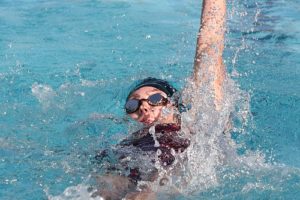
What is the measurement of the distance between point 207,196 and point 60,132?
5.58 feet

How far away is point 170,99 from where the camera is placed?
4176mm

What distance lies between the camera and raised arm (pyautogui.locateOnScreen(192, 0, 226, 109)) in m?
4.17

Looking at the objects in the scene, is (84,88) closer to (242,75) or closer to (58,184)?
(242,75)

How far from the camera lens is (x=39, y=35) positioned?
7.65 metres

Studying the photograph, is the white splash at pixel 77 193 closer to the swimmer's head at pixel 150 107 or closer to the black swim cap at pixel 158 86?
the swimmer's head at pixel 150 107

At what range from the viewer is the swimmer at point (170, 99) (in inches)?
146

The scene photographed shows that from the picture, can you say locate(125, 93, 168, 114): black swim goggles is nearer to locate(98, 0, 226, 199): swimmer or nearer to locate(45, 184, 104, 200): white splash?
locate(98, 0, 226, 199): swimmer

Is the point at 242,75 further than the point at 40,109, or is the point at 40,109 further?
the point at 242,75

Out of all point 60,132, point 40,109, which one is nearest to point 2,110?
point 40,109

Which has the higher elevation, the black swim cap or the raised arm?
the raised arm

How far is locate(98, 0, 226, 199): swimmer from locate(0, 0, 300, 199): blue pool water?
363 mm

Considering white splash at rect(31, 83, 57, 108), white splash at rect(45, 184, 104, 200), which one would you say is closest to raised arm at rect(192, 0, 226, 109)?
white splash at rect(45, 184, 104, 200)

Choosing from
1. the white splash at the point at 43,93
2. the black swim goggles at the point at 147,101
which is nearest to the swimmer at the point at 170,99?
the black swim goggles at the point at 147,101

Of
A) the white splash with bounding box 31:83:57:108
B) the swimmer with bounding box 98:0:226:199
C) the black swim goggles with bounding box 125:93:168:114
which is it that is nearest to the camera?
the swimmer with bounding box 98:0:226:199
